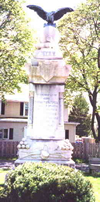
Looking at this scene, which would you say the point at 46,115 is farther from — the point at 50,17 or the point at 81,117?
the point at 81,117

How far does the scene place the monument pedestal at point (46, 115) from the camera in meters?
9.96

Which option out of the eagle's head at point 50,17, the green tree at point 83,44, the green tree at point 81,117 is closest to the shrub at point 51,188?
the eagle's head at point 50,17

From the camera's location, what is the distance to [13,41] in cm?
2191

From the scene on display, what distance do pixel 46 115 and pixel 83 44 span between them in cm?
1595

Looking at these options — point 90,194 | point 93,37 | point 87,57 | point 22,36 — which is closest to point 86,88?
point 87,57

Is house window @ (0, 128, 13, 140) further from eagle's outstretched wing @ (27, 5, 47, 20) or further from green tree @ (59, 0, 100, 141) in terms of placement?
eagle's outstretched wing @ (27, 5, 47, 20)

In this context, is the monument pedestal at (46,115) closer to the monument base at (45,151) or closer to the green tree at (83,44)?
the monument base at (45,151)

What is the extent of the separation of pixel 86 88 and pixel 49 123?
47.0 ft

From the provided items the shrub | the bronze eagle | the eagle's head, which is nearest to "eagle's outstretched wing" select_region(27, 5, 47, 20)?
the bronze eagle

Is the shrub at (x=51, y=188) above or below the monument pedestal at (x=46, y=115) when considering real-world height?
below

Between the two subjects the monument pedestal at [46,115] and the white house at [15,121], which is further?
the white house at [15,121]

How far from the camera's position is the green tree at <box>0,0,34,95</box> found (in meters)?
21.8

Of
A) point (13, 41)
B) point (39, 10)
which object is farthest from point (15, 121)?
point (39, 10)

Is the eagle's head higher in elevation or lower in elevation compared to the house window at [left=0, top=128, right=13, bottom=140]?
higher
